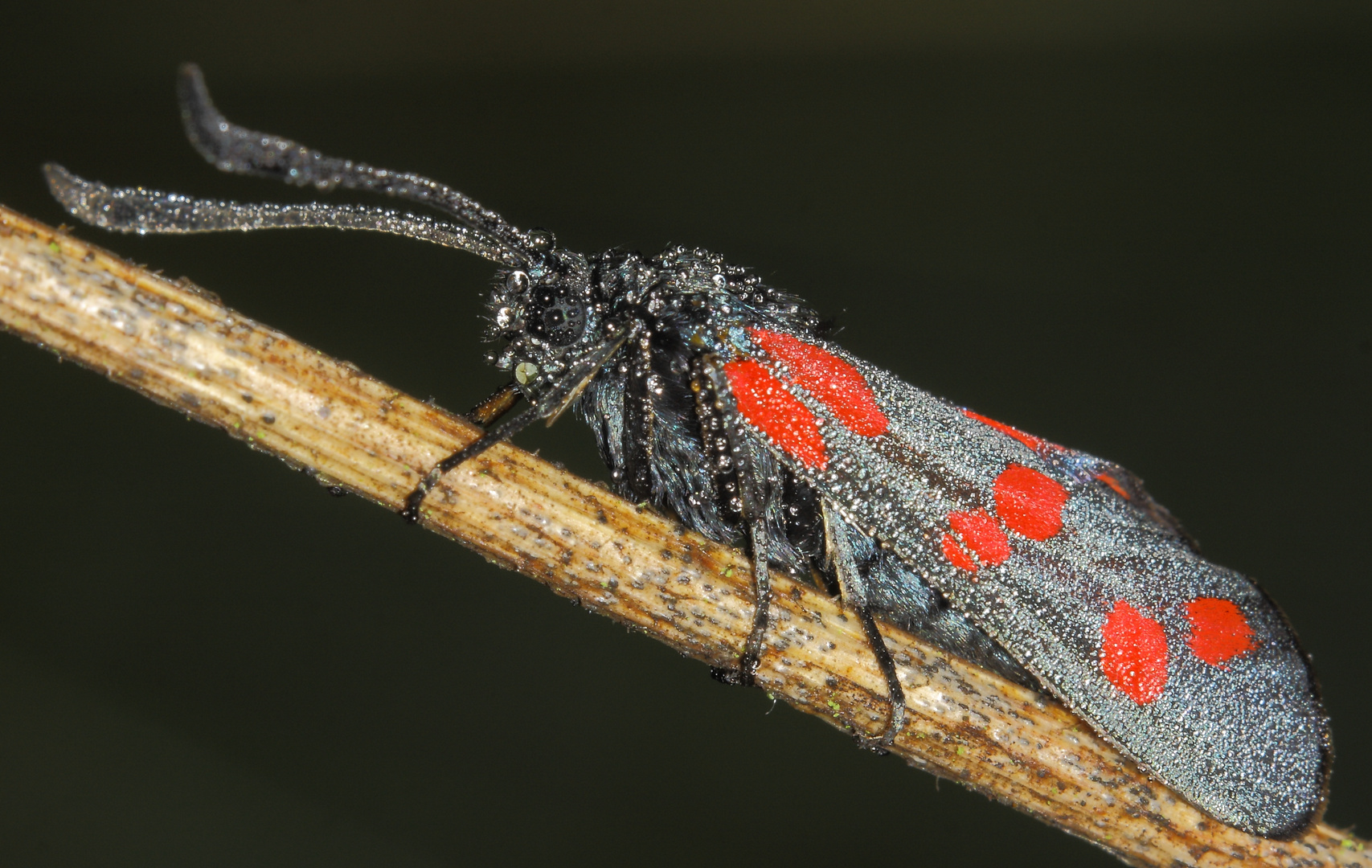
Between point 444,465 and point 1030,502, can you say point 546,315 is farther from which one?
point 1030,502

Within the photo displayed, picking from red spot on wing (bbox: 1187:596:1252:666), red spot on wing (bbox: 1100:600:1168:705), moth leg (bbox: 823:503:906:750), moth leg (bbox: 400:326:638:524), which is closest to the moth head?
moth leg (bbox: 400:326:638:524)

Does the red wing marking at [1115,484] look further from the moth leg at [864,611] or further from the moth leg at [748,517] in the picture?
the moth leg at [748,517]

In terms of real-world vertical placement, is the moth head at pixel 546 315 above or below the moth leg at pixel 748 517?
above

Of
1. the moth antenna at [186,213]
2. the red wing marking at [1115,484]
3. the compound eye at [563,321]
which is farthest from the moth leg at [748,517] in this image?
the red wing marking at [1115,484]

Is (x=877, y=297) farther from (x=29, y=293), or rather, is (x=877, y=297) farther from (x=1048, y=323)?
(x=29, y=293)

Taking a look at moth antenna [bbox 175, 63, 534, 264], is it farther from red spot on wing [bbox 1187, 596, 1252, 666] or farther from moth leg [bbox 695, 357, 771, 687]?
red spot on wing [bbox 1187, 596, 1252, 666]

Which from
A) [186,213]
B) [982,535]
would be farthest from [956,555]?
[186,213]
